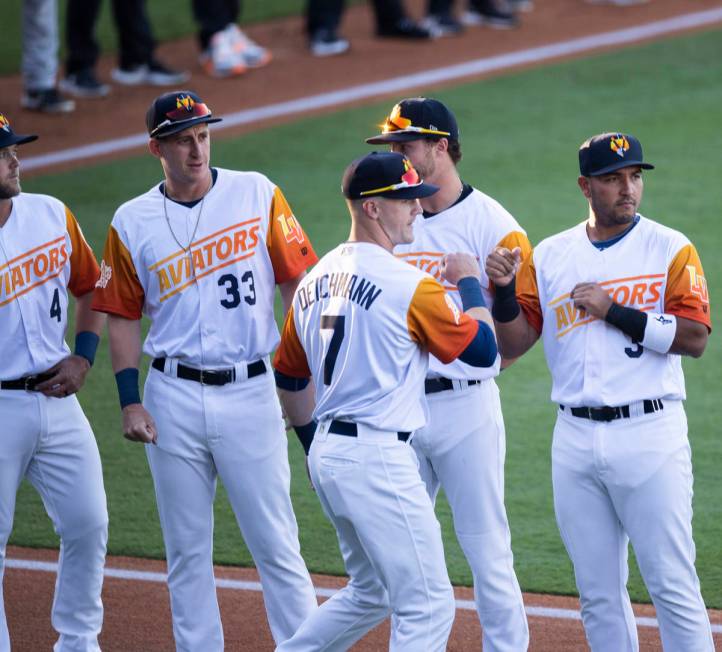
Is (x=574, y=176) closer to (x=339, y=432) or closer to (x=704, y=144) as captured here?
(x=704, y=144)

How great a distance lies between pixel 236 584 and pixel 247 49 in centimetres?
833

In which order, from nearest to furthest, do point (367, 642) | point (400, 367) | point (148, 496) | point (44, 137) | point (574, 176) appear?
point (400, 367) < point (367, 642) < point (148, 496) < point (574, 176) < point (44, 137)

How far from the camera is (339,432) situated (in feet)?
15.3

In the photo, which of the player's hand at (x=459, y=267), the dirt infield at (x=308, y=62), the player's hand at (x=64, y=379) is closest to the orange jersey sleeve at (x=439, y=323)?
the player's hand at (x=459, y=267)

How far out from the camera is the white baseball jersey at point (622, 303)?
4715mm

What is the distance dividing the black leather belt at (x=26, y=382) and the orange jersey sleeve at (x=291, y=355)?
0.88 m

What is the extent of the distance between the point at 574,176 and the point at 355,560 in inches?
286

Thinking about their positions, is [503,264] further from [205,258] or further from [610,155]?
[205,258]

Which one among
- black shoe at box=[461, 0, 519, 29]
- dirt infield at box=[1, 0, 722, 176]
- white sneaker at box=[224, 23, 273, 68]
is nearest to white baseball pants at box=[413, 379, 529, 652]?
dirt infield at box=[1, 0, 722, 176]

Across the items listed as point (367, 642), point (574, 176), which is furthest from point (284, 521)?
point (574, 176)

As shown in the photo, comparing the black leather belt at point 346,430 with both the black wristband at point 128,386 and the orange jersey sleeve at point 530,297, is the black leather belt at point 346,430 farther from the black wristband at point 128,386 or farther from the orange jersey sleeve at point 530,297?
the black wristband at point 128,386

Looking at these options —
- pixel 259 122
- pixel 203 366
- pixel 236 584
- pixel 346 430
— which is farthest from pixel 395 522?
pixel 259 122

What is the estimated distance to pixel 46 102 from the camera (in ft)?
41.4

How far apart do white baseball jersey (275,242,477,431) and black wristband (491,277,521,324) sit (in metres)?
0.29
